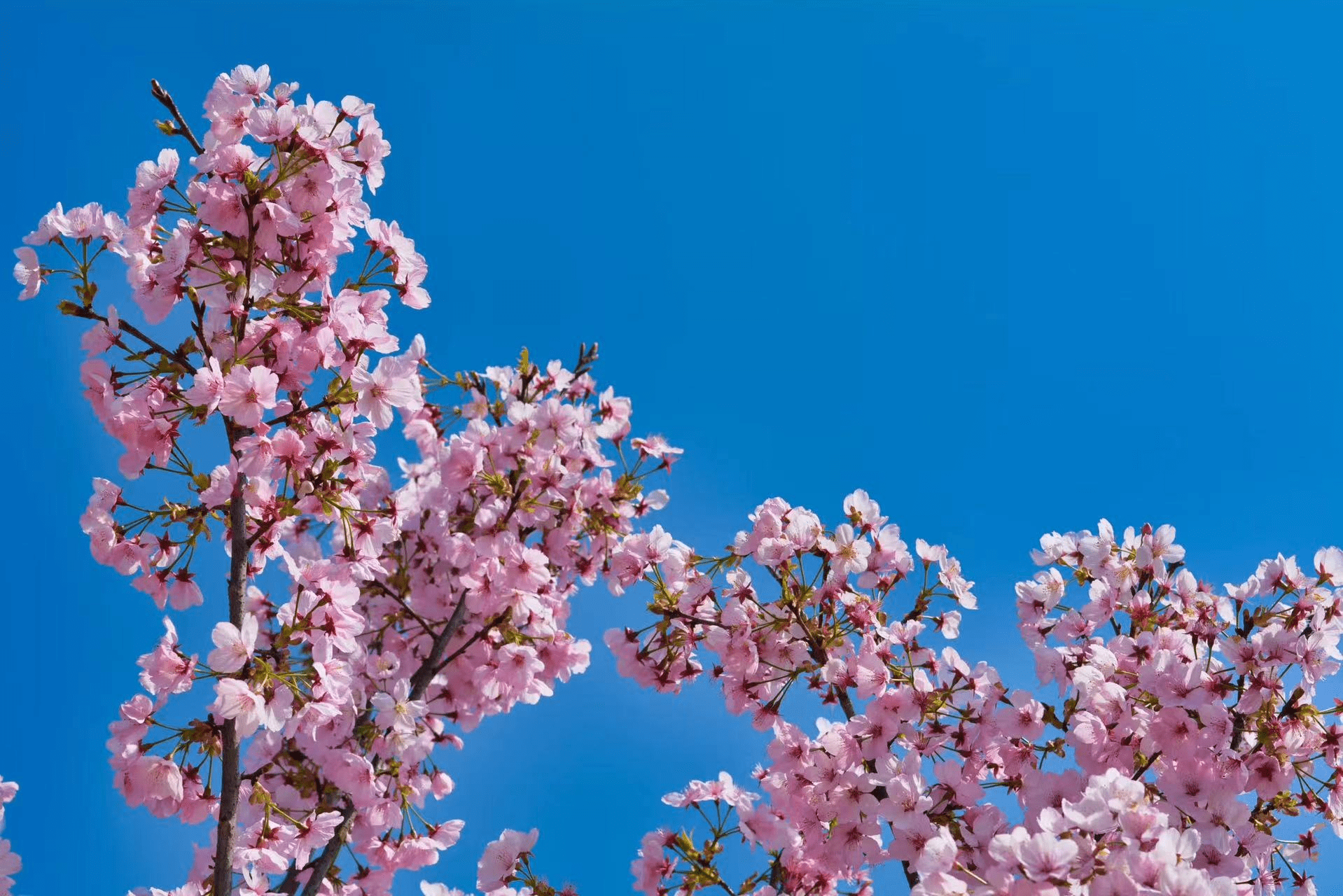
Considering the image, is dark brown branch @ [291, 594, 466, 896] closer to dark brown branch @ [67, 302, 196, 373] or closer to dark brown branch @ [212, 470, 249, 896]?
dark brown branch @ [212, 470, 249, 896]

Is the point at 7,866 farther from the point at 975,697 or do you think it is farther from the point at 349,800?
the point at 975,697

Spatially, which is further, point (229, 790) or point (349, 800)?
point (349, 800)

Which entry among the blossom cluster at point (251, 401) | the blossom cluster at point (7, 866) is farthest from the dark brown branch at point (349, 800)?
the blossom cluster at point (7, 866)

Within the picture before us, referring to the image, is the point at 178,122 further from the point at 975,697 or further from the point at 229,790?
the point at 975,697

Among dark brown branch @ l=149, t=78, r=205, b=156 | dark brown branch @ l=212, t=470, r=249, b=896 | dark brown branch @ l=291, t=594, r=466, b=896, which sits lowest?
dark brown branch @ l=212, t=470, r=249, b=896

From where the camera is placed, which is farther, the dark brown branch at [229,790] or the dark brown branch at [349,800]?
the dark brown branch at [349,800]

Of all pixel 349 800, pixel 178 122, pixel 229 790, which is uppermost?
pixel 178 122

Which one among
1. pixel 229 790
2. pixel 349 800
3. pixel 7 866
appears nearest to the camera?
pixel 229 790

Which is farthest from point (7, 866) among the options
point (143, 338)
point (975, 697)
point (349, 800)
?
point (975, 697)

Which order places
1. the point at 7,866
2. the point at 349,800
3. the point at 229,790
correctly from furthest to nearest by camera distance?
the point at 349,800 → the point at 7,866 → the point at 229,790

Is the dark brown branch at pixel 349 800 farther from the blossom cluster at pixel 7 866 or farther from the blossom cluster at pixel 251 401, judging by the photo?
the blossom cluster at pixel 7 866

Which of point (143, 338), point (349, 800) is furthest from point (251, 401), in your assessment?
point (349, 800)

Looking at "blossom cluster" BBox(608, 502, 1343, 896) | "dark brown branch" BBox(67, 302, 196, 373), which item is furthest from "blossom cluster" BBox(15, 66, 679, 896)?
"blossom cluster" BBox(608, 502, 1343, 896)

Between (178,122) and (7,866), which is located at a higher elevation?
(178,122)
